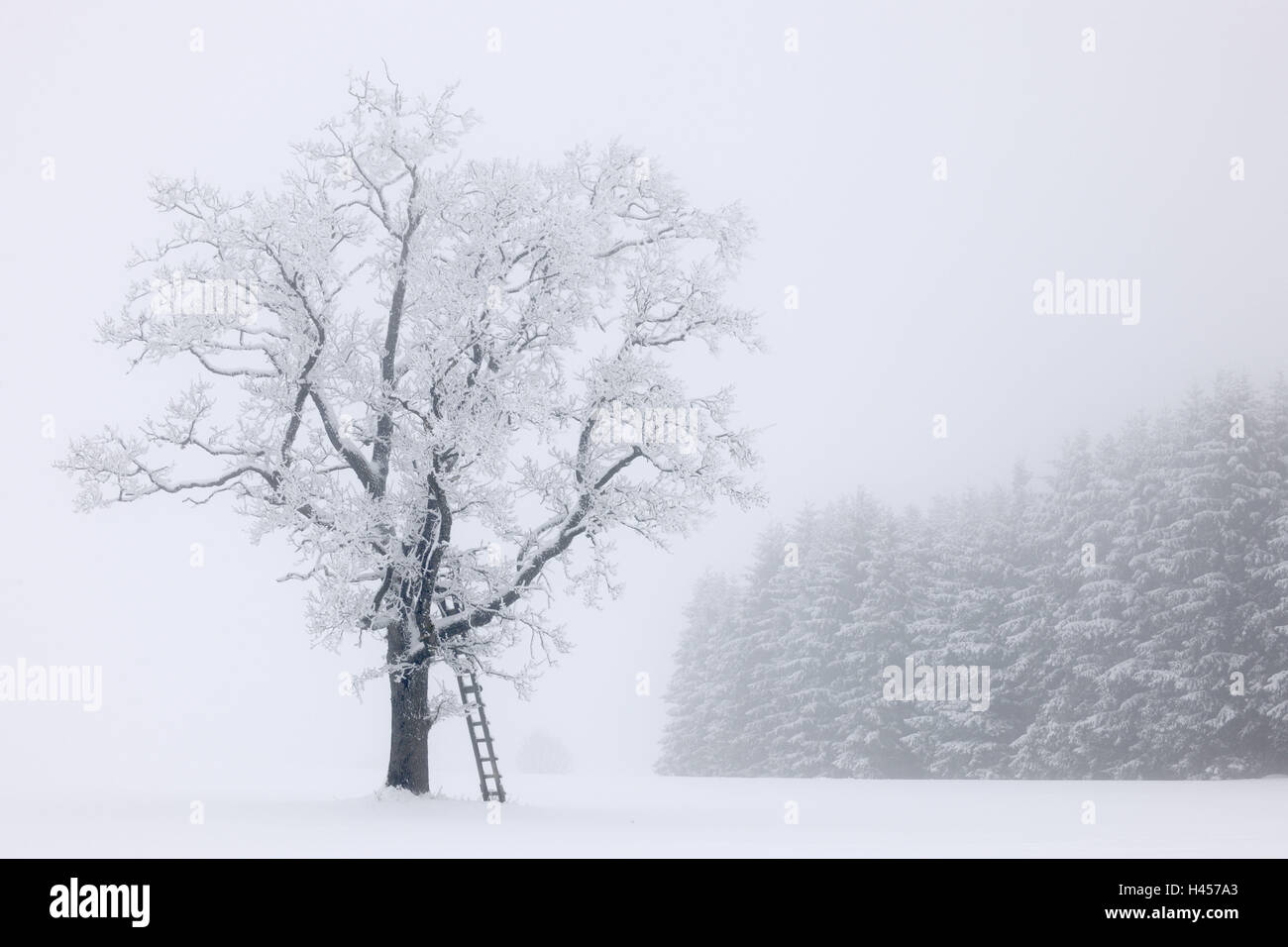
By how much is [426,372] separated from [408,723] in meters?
7.26

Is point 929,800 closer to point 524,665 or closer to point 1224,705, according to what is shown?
point 524,665

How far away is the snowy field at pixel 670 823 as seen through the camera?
1553 centimetres

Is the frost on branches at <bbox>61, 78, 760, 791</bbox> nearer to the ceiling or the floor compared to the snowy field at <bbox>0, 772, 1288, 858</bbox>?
nearer to the ceiling

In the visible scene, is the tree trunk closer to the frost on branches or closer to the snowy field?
the frost on branches

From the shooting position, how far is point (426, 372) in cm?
2161

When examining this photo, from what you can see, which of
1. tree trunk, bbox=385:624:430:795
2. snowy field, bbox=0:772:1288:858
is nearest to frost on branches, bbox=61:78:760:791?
tree trunk, bbox=385:624:430:795

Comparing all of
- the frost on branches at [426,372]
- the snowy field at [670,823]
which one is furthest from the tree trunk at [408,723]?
the snowy field at [670,823]

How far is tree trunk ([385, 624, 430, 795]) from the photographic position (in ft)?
76.2

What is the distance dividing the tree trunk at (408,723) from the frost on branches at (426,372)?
5 centimetres

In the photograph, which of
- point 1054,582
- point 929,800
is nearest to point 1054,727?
point 1054,582

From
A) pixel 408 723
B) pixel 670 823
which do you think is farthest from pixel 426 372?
pixel 670 823

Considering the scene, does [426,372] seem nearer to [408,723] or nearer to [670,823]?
[408,723]

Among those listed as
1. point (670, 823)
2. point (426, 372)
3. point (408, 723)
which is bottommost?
point (670, 823)

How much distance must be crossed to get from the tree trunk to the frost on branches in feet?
0.15
